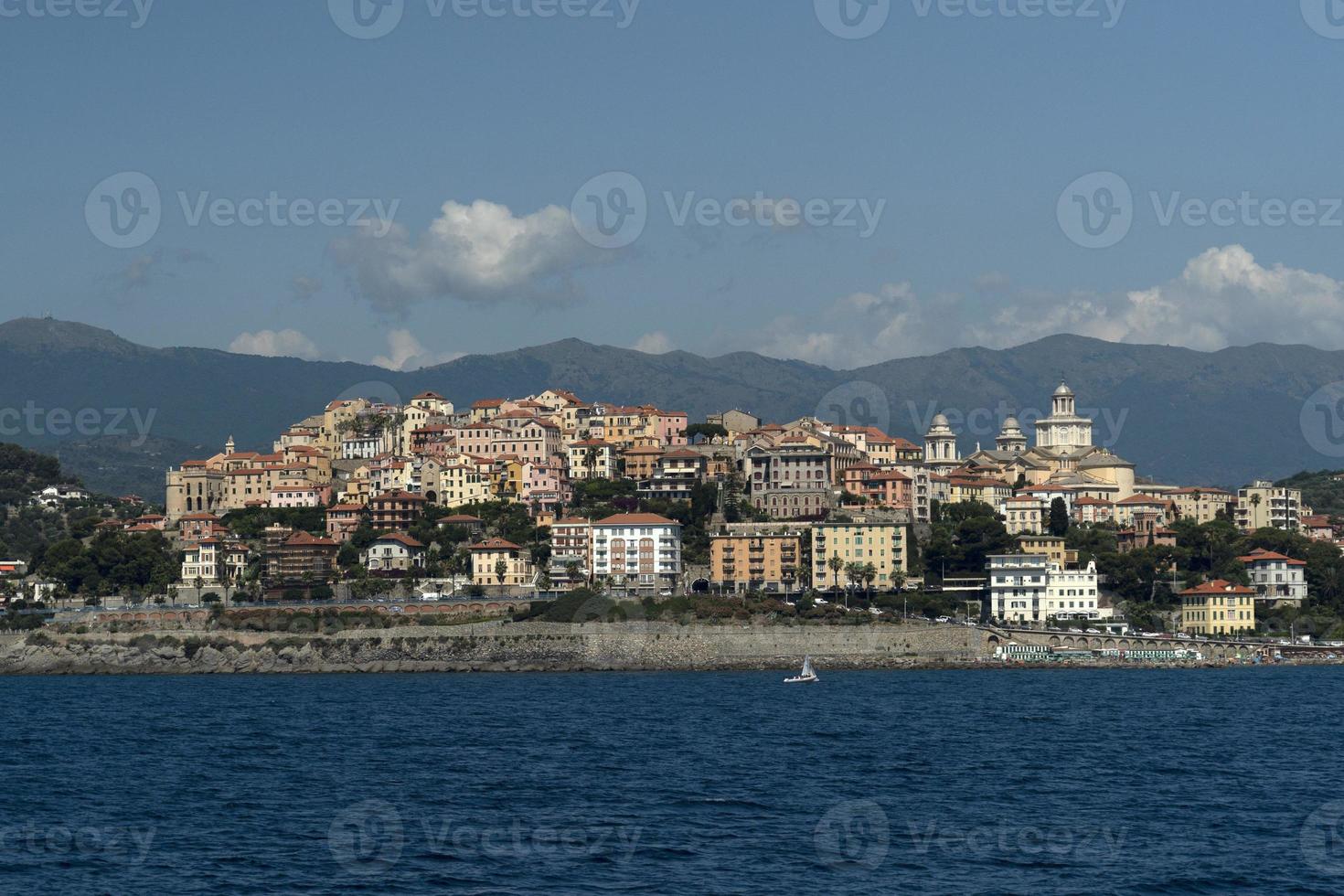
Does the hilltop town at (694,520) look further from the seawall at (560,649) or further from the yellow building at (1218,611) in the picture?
the seawall at (560,649)

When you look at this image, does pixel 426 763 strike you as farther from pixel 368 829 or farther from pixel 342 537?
pixel 342 537

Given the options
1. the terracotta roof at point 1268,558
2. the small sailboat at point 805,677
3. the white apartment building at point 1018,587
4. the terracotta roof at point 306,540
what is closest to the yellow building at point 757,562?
the white apartment building at point 1018,587

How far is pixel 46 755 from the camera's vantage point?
55406 mm

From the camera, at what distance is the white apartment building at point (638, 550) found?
106 m

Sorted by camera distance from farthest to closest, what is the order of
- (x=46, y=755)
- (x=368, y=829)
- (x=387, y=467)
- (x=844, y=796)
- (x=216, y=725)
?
(x=387, y=467)
(x=216, y=725)
(x=46, y=755)
(x=844, y=796)
(x=368, y=829)

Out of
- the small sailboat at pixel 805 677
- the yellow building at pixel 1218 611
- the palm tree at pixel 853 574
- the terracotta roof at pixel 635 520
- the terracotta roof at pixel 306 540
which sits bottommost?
the small sailboat at pixel 805 677

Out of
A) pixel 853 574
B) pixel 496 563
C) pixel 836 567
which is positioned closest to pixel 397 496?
pixel 496 563

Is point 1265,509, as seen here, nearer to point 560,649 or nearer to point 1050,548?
point 1050,548

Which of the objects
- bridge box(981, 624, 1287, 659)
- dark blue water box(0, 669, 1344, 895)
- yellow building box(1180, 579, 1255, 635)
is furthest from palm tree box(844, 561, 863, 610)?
dark blue water box(0, 669, 1344, 895)

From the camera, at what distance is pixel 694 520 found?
375ft

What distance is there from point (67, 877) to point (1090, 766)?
89.3ft

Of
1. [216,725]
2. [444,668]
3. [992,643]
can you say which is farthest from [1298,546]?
[216,725]

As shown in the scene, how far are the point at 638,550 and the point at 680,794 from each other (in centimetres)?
6286

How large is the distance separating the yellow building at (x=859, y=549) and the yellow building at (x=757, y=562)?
3.85ft
